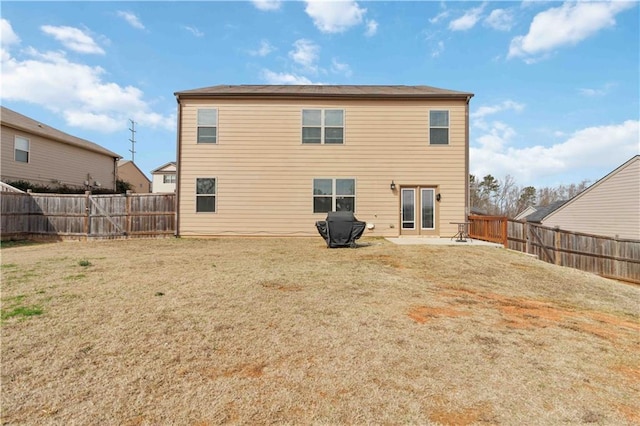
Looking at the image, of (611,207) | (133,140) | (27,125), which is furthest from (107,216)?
(133,140)

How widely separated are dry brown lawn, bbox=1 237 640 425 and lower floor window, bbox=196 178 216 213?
6367 mm

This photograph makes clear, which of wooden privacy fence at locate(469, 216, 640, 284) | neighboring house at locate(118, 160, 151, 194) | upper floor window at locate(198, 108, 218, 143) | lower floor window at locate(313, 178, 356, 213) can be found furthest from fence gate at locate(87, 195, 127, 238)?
neighboring house at locate(118, 160, 151, 194)

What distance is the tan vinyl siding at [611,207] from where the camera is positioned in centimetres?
1453

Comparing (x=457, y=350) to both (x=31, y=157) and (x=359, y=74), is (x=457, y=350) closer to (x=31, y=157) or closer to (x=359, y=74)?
(x=359, y=74)

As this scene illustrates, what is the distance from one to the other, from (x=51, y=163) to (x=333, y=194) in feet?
54.7

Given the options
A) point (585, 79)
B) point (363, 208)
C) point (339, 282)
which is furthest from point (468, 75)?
point (339, 282)

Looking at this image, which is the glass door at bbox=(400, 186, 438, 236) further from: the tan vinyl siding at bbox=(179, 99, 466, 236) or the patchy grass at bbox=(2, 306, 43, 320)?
the patchy grass at bbox=(2, 306, 43, 320)

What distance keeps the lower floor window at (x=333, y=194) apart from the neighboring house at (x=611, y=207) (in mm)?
12840

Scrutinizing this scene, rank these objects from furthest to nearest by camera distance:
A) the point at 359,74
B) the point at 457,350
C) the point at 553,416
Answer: the point at 359,74, the point at 457,350, the point at 553,416

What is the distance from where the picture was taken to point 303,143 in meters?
12.0

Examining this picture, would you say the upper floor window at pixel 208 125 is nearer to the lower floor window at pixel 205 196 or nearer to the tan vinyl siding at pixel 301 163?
the tan vinyl siding at pixel 301 163

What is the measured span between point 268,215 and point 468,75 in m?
10.7

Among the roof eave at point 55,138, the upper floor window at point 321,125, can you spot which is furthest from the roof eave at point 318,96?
the roof eave at point 55,138

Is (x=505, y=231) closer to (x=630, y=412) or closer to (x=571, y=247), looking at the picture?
(x=571, y=247)
